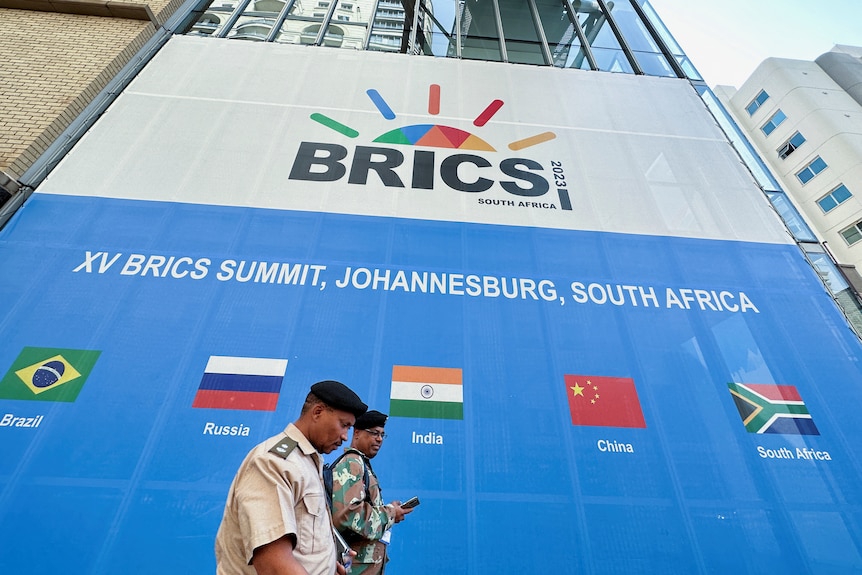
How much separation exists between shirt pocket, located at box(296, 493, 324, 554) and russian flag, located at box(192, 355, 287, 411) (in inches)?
101

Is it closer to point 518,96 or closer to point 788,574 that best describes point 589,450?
point 788,574

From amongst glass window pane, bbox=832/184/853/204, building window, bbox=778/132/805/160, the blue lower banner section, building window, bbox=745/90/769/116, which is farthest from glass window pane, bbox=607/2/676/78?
building window, bbox=745/90/769/116

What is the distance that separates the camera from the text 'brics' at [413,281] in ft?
14.4

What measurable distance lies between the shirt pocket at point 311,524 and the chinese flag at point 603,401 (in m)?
2.92

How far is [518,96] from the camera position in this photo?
6.65 meters

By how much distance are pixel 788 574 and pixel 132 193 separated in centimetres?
684

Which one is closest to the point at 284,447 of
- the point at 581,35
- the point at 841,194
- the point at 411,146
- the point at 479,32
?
the point at 411,146

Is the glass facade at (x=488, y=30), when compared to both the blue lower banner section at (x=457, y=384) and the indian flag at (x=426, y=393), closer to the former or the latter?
the blue lower banner section at (x=457, y=384)

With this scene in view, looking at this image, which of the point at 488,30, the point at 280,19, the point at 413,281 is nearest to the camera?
the point at 413,281

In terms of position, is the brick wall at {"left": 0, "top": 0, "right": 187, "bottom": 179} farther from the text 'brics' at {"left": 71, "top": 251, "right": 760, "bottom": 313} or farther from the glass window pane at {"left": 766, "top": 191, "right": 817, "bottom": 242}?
the glass window pane at {"left": 766, "top": 191, "right": 817, "bottom": 242}

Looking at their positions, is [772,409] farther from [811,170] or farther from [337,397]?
[811,170]

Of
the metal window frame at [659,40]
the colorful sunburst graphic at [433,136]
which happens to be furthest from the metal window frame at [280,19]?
the metal window frame at [659,40]

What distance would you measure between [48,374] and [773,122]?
25802 millimetres

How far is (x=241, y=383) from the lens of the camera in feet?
12.3
